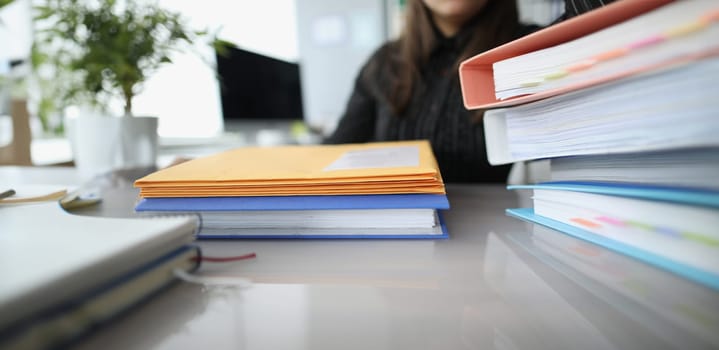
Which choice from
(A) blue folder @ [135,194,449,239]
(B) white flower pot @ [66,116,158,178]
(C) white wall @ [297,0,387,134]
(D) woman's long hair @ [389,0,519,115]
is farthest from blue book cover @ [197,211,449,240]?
(C) white wall @ [297,0,387,134]

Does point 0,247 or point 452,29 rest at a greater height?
point 452,29

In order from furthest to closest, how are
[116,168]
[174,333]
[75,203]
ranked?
1. [116,168]
2. [75,203]
3. [174,333]

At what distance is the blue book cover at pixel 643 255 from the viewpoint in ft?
0.52

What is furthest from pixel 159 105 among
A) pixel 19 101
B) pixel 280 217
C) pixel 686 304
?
pixel 686 304

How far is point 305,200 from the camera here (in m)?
0.28

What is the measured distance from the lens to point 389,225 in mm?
290

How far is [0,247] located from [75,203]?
0.26 m

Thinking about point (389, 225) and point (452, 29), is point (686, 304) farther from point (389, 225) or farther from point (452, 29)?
point (452, 29)

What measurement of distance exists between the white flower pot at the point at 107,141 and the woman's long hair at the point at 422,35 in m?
0.56

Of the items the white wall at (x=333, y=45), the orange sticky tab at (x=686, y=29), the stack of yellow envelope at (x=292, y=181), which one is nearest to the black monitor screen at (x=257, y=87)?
the white wall at (x=333, y=45)

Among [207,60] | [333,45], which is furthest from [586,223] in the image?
[333,45]

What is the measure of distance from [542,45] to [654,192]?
12cm

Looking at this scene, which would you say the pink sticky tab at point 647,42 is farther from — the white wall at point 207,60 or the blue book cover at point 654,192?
the white wall at point 207,60

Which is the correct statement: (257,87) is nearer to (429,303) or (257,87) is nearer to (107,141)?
(107,141)
